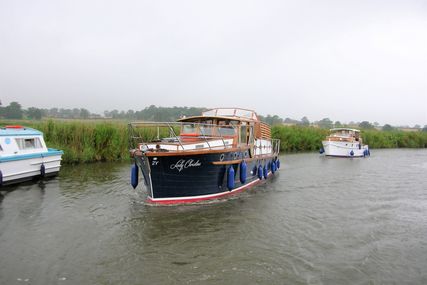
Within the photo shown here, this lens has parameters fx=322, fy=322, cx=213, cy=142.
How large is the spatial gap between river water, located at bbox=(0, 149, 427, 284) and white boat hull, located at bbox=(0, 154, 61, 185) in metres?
0.44

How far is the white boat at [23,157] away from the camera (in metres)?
13.3

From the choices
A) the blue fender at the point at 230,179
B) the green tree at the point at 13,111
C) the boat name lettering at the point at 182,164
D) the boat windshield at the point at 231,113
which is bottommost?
the blue fender at the point at 230,179

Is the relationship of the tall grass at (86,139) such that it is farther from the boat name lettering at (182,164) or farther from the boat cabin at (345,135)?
the boat cabin at (345,135)

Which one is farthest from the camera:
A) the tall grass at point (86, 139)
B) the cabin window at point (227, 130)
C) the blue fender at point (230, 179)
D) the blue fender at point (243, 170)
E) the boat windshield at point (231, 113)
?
the tall grass at point (86, 139)

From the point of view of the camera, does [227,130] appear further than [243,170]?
Yes

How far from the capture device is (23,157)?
45.9 ft

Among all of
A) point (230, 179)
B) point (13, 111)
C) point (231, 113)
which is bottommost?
point (230, 179)

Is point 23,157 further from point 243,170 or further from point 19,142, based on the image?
point 243,170

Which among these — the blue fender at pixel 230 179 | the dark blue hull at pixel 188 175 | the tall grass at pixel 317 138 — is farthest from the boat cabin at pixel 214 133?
the tall grass at pixel 317 138

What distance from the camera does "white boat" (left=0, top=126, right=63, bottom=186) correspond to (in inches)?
525

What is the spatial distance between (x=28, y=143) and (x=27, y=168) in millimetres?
1237

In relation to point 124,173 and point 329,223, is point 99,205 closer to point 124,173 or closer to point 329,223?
point 124,173

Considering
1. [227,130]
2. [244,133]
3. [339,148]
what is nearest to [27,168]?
[227,130]

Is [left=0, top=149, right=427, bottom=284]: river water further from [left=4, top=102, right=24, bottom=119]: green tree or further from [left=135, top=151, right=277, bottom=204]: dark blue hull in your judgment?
[left=4, top=102, right=24, bottom=119]: green tree
